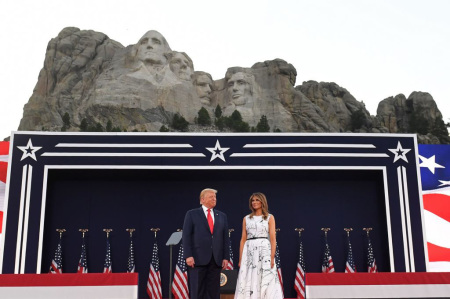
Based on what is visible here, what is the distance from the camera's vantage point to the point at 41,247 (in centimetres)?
923

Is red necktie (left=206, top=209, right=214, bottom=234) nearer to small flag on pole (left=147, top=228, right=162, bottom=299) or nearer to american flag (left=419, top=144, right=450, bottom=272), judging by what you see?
small flag on pole (left=147, top=228, right=162, bottom=299)

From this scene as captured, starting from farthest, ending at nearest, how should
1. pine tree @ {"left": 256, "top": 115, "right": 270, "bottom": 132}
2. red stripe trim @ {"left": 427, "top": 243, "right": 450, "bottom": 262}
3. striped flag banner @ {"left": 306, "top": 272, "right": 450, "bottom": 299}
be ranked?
pine tree @ {"left": 256, "top": 115, "right": 270, "bottom": 132}
red stripe trim @ {"left": 427, "top": 243, "right": 450, "bottom": 262}
striped flag banner @ {"left": 306, "top": 272, "right": 450, "bottom": 299}

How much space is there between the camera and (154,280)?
9.37 metres

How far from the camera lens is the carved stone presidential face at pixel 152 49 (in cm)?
6088

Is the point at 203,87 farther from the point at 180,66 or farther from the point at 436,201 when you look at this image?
the point at 436,201

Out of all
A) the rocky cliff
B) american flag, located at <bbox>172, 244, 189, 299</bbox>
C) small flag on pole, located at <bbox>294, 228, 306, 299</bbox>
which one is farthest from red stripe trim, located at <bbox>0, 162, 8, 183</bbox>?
the rocky cliff

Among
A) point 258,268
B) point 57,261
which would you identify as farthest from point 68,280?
point 57,261

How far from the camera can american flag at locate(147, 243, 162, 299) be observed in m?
9.30

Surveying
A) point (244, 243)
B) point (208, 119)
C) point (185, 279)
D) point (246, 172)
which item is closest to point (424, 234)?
point (246, 172)

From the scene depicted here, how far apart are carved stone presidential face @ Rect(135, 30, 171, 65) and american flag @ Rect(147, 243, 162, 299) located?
53164mm

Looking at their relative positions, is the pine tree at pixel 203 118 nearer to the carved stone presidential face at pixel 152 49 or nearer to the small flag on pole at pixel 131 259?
the carved stone presidential face at pixel 152 49

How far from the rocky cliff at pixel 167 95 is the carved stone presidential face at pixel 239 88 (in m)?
0.13

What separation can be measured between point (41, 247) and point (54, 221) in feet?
2.62

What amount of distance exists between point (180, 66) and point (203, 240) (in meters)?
58.9
